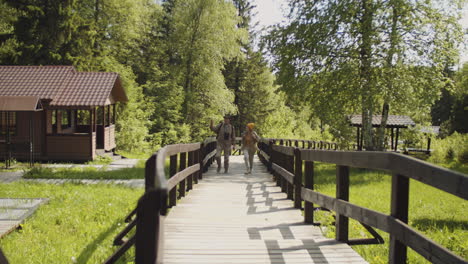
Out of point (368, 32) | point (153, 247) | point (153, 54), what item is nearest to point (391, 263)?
point (153, 247)

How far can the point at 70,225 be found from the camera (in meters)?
7.33

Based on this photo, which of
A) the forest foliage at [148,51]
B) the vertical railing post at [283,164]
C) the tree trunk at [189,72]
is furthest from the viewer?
the tree trunk at [189,72]

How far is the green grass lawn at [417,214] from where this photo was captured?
650 cm

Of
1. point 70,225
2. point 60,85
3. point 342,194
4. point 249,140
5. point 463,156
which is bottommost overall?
point 463,156

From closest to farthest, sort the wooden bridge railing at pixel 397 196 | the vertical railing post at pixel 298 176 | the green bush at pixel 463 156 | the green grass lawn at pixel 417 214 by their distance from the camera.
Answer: the wooden bridge railing at pixel 397 196
the green grass lawn at pixel 417 214
the vertical railing post at pixel 298 176
the green bush at pixel 463 156

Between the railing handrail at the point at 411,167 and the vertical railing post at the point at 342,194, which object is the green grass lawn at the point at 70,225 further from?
the railing handrail at the point at 411,167

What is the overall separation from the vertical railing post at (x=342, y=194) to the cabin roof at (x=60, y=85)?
16416mm

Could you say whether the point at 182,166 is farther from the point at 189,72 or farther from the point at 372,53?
the point at 189,72

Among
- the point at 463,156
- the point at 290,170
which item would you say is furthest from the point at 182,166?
the point at 463,156

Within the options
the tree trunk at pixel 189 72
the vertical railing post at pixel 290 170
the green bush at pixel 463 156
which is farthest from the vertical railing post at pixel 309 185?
the tree trunk at pixel 189 72

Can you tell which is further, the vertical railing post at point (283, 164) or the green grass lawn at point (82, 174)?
the green grass lawn at point (82, 174)

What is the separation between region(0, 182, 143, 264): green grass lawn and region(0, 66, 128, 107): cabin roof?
9266 millimetres

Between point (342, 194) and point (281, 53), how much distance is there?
20.4m

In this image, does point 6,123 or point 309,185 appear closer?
point 309,185
